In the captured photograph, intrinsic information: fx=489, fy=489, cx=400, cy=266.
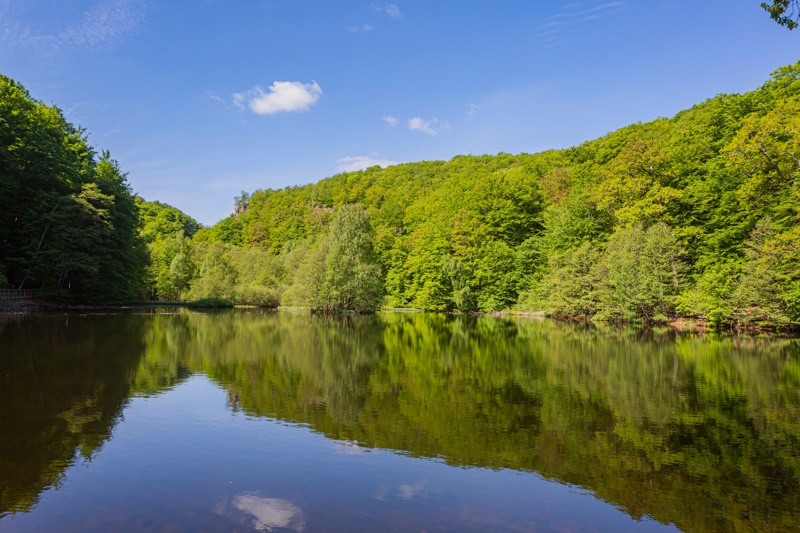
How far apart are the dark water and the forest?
18.0m

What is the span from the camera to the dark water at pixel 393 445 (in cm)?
581

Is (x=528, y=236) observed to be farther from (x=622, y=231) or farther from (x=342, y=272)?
(x=342, y=272)

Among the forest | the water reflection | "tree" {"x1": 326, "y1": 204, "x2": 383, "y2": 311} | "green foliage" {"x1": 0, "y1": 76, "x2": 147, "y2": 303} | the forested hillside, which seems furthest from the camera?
"tree" {"x1": 326, "y1": 204, "x2": 383, "y2": 311}

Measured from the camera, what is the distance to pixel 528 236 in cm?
5966

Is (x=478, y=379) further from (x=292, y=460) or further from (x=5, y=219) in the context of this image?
(x=5, y=219)

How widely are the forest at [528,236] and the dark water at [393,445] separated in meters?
18.0

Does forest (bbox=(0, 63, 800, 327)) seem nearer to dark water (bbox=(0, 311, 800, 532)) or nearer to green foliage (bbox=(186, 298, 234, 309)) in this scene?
green foliage (bbox=(186, 298, 234, 309))

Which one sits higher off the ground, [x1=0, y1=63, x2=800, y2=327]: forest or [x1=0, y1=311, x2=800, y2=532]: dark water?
[x1=0, y1=63, x2=800, y2=327]: forest

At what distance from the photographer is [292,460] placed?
24.7 feet

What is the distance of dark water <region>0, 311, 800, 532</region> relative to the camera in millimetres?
5809

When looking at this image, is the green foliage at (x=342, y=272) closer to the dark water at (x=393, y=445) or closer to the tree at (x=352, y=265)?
the tree at (x=352, y=265)

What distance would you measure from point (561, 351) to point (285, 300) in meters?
42.2

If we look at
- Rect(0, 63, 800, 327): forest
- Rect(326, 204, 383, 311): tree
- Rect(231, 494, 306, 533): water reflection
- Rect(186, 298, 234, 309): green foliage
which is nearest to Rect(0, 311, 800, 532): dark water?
Rect(231, 494, 306, 533): water reflection

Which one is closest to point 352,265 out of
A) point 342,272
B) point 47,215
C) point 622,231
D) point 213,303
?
point 342,272
